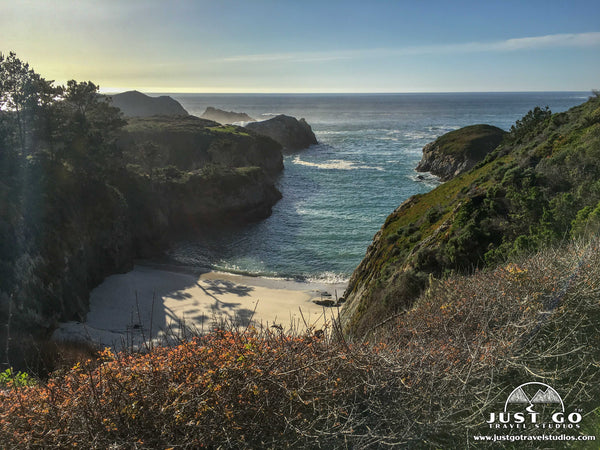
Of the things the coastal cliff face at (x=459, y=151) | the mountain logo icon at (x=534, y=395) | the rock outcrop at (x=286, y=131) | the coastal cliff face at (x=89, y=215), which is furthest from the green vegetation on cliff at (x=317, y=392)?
the rock outcrop at (x=286, y=131)

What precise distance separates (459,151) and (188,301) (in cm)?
6463

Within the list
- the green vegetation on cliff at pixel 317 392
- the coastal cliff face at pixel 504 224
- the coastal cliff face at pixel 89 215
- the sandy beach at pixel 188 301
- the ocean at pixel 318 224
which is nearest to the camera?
the green vegetation on cliff at pixel 317 392

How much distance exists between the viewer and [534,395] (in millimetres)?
6609

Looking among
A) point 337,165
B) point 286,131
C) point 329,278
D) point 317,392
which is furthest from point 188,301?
point 286,131

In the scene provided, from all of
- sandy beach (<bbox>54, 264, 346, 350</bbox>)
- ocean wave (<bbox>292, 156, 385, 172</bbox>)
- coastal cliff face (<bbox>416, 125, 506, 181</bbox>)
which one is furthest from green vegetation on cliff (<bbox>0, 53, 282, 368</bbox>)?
coastal cliff face (<bbox>416, 125, 506, 181</bbox>)

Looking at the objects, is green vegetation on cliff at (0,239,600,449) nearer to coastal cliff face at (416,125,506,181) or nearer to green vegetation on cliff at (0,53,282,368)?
green vegetation on cliff at (0,53,282,368)

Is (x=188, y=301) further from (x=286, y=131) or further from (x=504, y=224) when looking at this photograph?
(x=286, y=131)

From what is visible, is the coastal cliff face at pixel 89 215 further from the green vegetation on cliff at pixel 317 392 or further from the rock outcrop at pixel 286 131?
the rock outcrop at pixel 286 131

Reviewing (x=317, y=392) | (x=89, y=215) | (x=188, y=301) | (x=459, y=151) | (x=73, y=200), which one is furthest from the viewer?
(x=459, y=151)

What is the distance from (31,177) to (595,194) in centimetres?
3846

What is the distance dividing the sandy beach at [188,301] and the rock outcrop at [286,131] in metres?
89.6

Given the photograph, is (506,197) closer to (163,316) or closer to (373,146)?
(163,316)

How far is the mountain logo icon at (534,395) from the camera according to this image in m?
6.50

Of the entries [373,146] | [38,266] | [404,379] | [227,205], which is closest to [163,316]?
[38,266]
